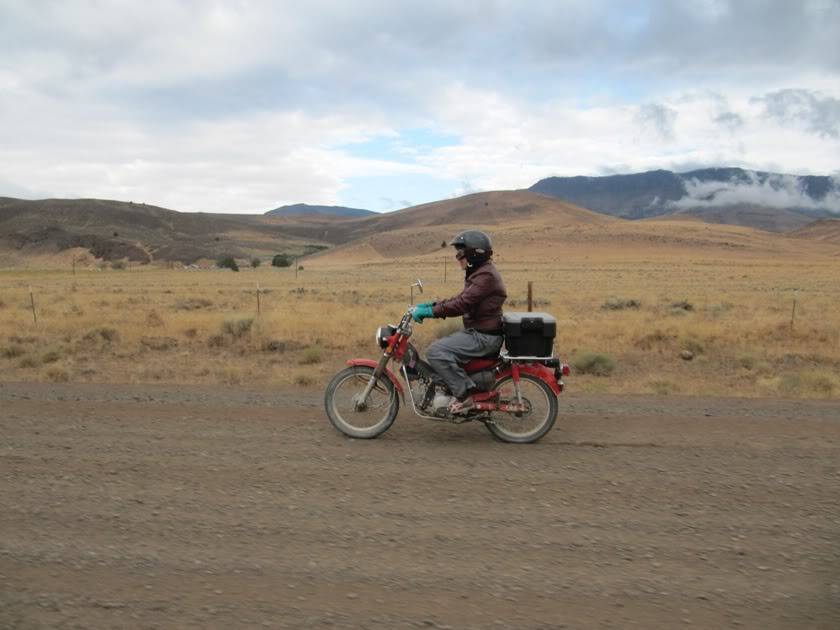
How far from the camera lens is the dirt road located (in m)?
3.93

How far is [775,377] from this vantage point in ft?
47.0

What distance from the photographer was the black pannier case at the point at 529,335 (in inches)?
283

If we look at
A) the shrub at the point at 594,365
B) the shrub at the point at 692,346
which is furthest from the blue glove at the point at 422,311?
the shrub at the point at 692,346

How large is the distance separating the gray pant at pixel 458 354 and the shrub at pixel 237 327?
12479mm

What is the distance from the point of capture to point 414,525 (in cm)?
502

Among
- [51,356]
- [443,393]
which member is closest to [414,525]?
[443,393]

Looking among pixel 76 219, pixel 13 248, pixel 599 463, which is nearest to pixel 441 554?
pixel 599 463

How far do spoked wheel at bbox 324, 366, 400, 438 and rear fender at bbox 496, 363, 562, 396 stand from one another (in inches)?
44.0

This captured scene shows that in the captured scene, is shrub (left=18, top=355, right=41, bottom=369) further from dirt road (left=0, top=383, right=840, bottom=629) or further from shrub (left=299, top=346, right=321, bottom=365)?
dirt road (left=0, top=383, right=840, bottom=629)

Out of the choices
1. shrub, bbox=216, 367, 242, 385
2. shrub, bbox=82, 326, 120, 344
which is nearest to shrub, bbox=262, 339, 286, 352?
shrub, bbox=216, 367, 242, 385

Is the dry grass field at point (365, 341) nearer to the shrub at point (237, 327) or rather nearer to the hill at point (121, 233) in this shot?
the shrub at point (237, 327)

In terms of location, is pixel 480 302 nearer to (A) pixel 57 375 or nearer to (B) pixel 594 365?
(B) pixel 594 365

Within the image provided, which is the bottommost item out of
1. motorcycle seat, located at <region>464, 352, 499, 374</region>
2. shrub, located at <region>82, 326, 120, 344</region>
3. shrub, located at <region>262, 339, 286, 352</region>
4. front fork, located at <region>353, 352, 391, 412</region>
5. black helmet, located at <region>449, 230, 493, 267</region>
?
shrub, located at <region>262, 339, 286, 352</region>

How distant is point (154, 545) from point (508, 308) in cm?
2695
